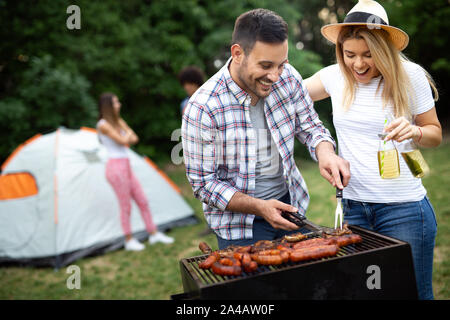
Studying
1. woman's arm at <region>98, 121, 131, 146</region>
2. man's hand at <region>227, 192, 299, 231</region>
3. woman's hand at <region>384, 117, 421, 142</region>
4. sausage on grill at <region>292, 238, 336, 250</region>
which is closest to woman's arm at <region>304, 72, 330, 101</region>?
woman's hand at <region>384, 117, 421, 142</region>

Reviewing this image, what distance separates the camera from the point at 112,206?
5863 millimetres

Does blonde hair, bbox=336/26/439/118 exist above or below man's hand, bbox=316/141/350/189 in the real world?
above

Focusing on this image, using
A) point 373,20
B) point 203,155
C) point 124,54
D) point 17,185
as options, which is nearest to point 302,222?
point 203,155

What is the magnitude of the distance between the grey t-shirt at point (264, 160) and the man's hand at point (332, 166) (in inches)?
11.4

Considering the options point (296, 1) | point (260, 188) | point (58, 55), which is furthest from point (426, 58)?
point (260, 188)

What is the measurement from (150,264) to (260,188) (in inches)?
128

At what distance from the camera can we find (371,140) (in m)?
2.29

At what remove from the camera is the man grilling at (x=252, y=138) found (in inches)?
83.9

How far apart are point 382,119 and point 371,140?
14 centimetres

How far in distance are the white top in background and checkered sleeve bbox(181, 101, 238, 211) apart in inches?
31.6

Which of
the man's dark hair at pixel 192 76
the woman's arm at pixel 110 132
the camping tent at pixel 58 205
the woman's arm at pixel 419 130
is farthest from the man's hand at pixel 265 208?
the camping tent at pixel 58 205

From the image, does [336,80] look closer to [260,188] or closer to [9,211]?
[260,188]

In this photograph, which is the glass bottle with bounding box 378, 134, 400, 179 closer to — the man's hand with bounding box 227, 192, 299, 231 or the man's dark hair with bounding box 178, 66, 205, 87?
the man's hand with bounding box 227, 192, 299, 231

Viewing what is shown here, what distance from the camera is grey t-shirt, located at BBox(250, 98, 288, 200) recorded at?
7.88ft
